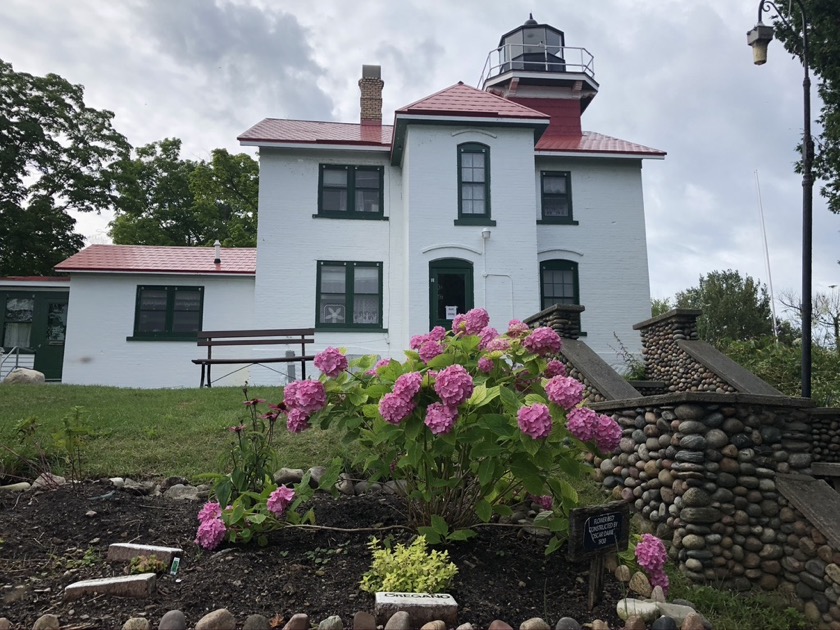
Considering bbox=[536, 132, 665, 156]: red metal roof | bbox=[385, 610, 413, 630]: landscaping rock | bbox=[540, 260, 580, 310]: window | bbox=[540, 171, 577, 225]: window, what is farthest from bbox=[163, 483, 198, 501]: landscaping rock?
bbox=[536, 132, 665, 156]: red metal roof

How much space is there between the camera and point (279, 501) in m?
3.70

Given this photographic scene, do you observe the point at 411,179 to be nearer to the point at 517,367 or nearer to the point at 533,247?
the point at 533,247

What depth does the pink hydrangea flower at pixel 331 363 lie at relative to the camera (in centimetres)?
365

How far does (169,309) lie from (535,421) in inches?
522

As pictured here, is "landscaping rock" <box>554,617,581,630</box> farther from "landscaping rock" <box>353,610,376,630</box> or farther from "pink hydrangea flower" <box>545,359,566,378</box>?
"pink hydrangea flower" <box>545,359,566,378</box>

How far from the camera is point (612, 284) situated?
14.7 metres

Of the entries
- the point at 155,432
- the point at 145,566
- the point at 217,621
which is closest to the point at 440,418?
the point at 217,621

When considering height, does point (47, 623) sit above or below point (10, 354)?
below

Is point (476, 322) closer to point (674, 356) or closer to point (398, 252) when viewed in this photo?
point (674, 356)

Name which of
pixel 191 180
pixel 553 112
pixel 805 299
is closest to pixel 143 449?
pixel 805 299

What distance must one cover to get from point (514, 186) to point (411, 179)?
90.9 inches

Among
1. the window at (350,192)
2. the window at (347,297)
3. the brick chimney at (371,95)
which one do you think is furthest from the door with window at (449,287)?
the brick chimney at (371,95)

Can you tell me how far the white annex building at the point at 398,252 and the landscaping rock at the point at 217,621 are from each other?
33.0ft

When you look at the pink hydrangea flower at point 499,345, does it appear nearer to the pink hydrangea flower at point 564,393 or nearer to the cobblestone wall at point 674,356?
the pink hydrangea flower at point 564,393
